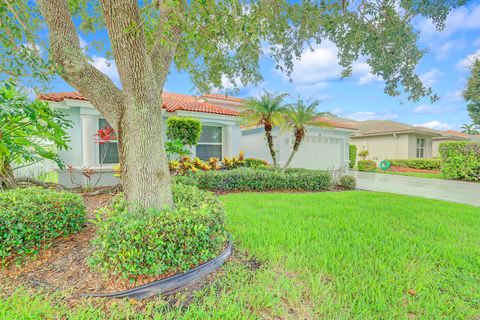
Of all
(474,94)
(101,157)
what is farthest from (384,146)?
(101,157)

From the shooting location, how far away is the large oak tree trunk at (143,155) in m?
3.39

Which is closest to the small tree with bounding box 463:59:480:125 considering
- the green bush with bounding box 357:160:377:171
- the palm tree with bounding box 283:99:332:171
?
the green bush with bounding box 357:160:377:171

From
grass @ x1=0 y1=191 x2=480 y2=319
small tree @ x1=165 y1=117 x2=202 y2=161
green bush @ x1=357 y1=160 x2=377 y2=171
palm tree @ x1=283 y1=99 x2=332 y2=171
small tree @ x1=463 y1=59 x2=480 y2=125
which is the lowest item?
grass @ x1=0 y1=191 x2=480 y2=319

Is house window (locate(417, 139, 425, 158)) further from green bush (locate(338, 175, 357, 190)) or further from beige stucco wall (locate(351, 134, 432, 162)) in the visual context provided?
green bush (locate(338, 175, 357, 190))

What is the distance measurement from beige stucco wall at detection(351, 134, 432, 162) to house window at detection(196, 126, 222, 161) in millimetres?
20245

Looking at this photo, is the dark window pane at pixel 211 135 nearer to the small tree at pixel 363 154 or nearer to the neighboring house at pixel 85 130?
the neighboring house at pixel 85 130

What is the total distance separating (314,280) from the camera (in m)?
2.92

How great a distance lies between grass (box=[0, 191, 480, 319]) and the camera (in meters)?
2.45

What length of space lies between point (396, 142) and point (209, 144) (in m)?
20.9

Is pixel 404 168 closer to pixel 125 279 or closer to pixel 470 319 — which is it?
pixel 470 319

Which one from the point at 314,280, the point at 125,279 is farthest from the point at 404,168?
the point at 125,279

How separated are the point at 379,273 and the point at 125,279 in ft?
10.2

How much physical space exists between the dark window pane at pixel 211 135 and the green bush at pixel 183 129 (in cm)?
195

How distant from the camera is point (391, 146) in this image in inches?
983
